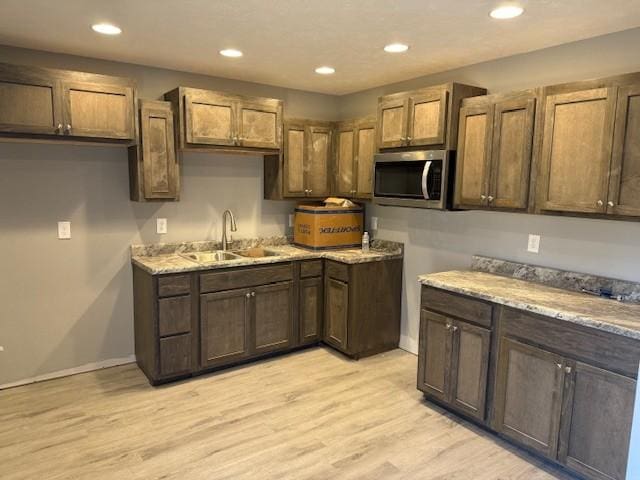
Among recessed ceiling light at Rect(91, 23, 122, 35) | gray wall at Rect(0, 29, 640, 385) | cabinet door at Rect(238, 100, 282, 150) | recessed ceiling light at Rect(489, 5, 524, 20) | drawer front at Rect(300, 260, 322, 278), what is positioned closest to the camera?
recessed ceiling light at Rect(489, 5, 524, 20)

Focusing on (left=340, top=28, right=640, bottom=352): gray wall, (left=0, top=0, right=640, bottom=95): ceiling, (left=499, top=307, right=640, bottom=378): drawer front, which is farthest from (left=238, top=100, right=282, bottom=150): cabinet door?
(left=499, top=307, right=640, bottom=378): drawer front

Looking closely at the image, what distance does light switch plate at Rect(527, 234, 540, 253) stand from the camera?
3100 millimetres

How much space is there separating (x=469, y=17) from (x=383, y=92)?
1.81 m

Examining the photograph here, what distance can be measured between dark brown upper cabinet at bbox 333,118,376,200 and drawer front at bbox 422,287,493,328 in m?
1.30

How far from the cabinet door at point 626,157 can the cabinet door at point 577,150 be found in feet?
0.12

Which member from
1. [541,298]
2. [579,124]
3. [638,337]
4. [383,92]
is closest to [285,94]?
[383,92]

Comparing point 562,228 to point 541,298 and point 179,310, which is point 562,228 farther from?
point 179,310

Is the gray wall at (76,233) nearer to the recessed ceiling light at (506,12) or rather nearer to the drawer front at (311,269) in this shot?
the drawer front at (311,269)

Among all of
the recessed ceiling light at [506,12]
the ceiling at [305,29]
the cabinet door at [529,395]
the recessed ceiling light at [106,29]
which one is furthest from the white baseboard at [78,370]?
the recessed ceiling light at [506,12]

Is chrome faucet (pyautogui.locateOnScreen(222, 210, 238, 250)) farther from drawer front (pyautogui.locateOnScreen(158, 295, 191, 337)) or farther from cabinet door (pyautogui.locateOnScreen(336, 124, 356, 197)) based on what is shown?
cabinet door (pyautogui.locateOnScreen(336, 124, 356, 197))

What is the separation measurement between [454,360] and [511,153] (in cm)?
137

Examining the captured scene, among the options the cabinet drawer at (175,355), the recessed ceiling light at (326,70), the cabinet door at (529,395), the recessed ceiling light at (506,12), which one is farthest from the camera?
the recessed ceiling light at (326,70)

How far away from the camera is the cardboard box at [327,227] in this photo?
416 centimetres

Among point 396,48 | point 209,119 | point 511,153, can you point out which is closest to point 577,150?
point 511,153
